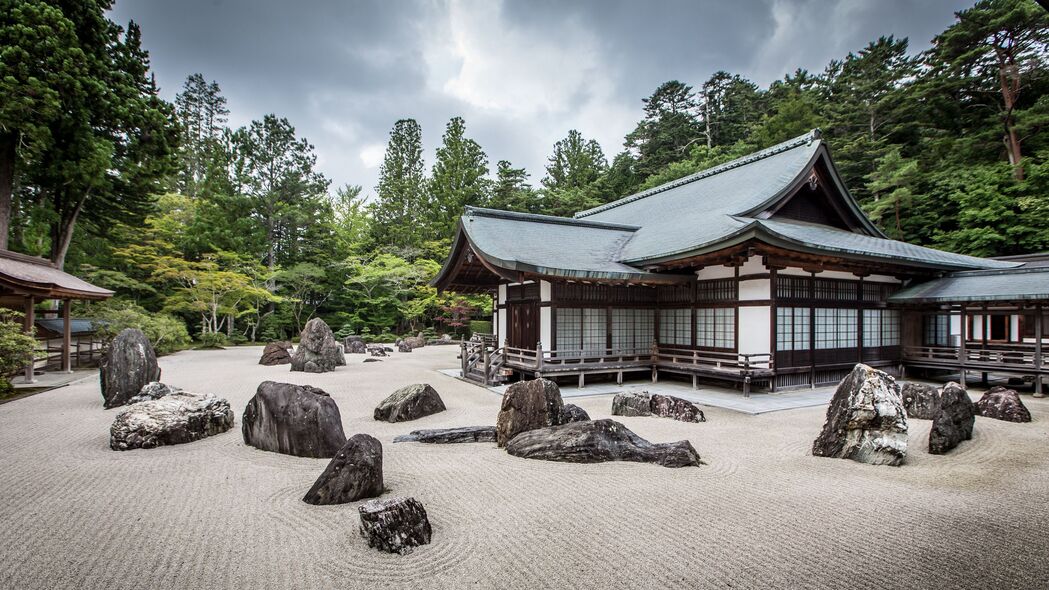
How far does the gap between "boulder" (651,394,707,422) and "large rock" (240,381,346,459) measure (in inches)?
215

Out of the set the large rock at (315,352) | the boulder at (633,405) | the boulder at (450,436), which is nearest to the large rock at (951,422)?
the boulder at (633,405)

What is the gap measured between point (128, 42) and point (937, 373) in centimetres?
3137

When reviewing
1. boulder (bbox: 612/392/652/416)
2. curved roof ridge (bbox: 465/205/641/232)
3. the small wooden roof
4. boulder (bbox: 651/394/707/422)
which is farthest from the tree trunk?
boulder (bbox: 651/394/707/422)

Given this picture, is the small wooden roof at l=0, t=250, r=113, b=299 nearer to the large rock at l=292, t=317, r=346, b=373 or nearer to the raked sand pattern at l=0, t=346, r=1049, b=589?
the large rock at l=292, t=317, r=346, b=373

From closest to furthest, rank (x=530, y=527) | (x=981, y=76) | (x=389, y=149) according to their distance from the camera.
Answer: (x=530, y=527), (x=981, y=76), (x=389, y=149)

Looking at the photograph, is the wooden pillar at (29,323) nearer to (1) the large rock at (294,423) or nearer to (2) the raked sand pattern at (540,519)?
(2) the raked sand pattern at (540,519)

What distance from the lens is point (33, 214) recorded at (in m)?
17.9

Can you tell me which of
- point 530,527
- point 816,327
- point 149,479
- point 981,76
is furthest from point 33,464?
point 981,76

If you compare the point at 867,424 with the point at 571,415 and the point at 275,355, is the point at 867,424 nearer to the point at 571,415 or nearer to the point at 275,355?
the point at 571,415

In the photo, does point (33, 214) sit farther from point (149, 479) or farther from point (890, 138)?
point (890, 138)

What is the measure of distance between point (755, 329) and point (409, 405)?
8.27 m

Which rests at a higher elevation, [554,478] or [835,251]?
[835,251]

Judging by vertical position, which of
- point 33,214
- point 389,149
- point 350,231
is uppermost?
point 389,149

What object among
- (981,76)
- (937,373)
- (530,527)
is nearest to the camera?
(530,527)
